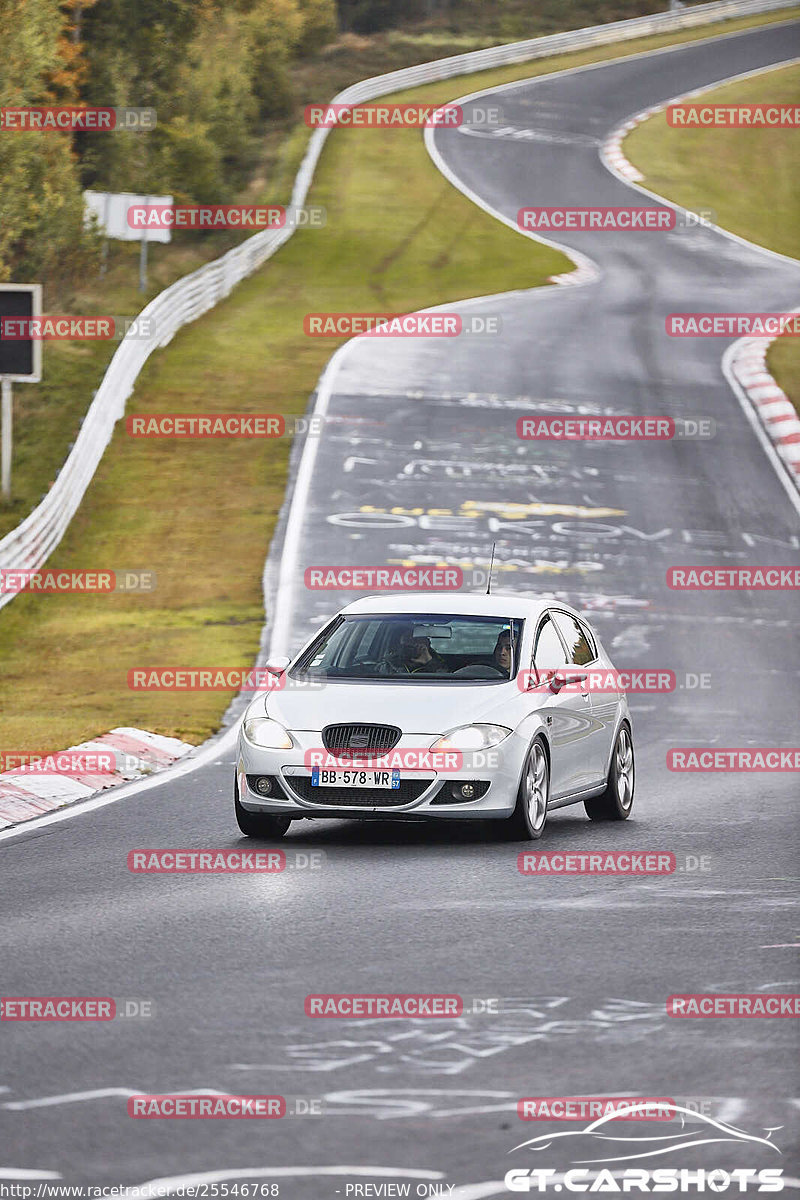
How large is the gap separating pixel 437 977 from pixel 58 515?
21.2 meters

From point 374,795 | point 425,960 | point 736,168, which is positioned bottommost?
point 736,168

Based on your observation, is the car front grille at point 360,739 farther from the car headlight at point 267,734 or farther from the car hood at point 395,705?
the car headlight at point 267,734

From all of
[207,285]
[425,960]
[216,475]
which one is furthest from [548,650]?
[207,285]

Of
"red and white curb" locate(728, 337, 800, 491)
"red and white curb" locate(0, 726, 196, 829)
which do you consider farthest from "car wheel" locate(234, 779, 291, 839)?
"red and white curb" locate(728, 337, 800, 491)

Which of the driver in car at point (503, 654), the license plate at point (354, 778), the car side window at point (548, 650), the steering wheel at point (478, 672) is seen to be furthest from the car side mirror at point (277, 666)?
the car side window at point (548, 650)

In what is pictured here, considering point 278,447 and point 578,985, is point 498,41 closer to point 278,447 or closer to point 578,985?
point 278,447

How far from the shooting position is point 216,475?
32969 mm

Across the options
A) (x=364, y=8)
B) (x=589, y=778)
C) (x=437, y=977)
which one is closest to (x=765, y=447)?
(x=589, y=778)

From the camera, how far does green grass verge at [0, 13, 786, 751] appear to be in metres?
20.8

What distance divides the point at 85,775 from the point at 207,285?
1368 inches

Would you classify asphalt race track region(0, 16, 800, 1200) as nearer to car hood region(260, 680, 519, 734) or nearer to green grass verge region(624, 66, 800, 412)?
car hood region(260, 680, 519, 734)

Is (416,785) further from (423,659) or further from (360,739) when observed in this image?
(423,659)

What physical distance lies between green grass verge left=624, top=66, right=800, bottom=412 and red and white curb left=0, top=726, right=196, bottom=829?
148ft

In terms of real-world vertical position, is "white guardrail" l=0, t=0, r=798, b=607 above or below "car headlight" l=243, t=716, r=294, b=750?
below
